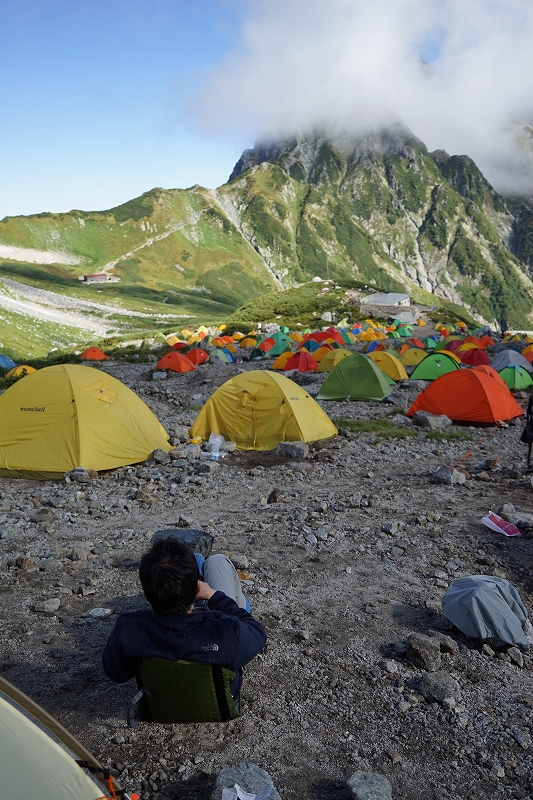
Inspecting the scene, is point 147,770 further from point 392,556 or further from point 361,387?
point 361,387

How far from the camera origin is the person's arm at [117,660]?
151 inches

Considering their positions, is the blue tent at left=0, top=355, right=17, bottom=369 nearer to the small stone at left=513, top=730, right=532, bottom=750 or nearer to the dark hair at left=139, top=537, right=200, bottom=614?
the dark hair at left=139, top=537, right=200, bottom=614

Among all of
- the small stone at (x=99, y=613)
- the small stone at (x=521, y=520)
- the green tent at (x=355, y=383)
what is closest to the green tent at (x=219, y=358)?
the green tent at (x=355, y=383)

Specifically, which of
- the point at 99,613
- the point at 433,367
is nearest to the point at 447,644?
the point at 99,613

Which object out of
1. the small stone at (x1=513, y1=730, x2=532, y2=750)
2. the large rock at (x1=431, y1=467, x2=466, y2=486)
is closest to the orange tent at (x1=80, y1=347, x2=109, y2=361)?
the large rock at (x1=431, y1=467, x2=466, y2=486)

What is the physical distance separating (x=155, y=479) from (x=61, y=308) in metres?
91.0

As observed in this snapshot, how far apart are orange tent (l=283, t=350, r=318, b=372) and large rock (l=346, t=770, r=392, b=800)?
27653 millimetres

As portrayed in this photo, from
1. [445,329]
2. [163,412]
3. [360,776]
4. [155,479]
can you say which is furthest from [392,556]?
[445,329]

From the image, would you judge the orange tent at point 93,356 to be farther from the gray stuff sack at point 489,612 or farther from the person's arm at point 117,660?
the person's arm at point 117,660

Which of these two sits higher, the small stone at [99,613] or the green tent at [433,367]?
the green tent at [433,367]

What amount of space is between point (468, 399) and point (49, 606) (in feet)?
46.9

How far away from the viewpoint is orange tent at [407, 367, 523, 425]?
1722 centimetres

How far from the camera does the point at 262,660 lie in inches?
205

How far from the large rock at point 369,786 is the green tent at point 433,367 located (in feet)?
73.8
